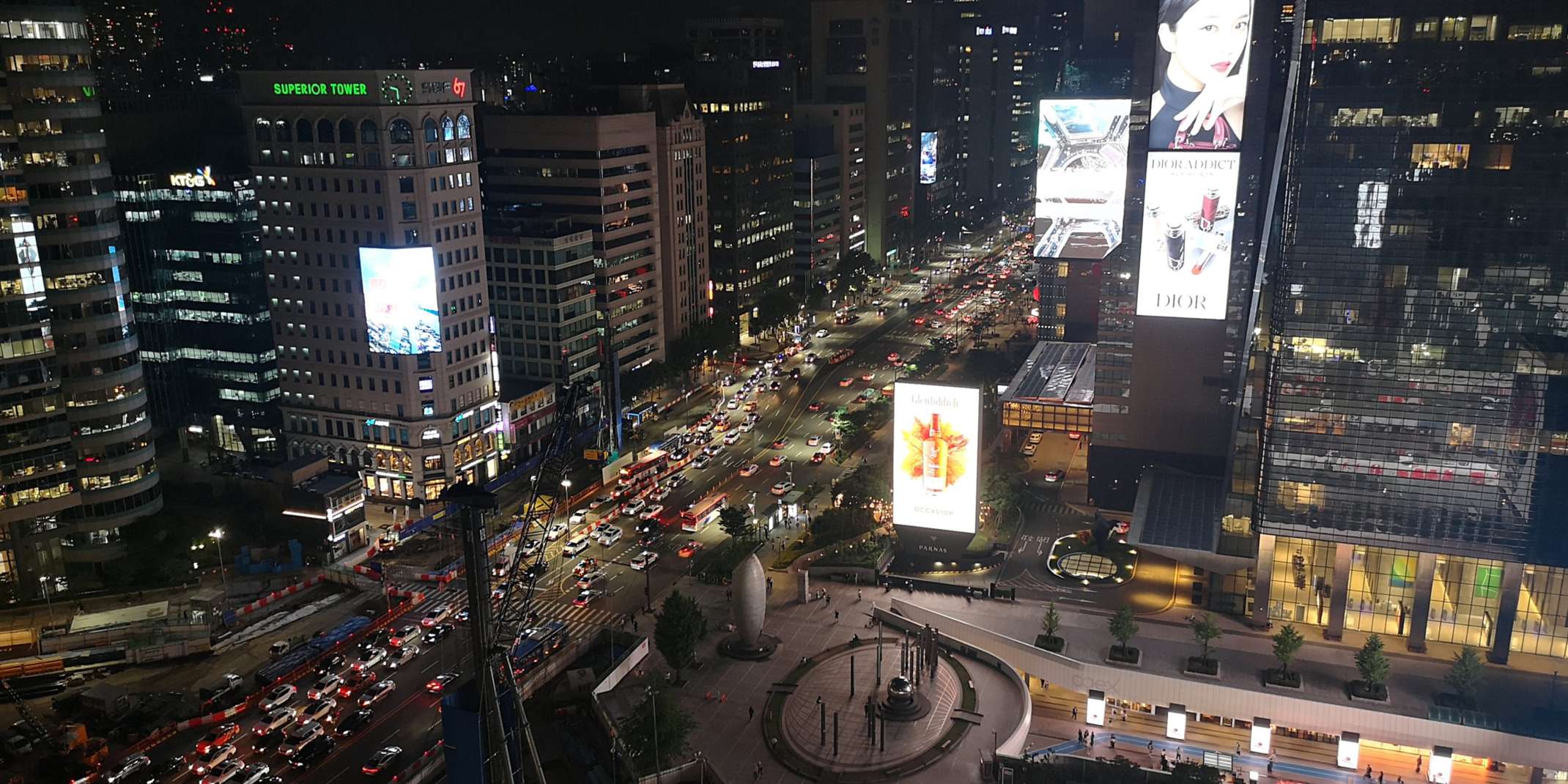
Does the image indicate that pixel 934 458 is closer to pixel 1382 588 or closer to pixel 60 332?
pixel 1382 588

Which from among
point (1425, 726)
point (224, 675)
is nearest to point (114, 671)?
point (224, 675)

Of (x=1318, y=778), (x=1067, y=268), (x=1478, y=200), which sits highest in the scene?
(x=1478, y=200)

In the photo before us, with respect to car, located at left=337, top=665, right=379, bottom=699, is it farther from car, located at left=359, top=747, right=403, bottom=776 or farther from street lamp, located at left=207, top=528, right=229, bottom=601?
street lamp, located at left=207, top=528, right=229, bottom=601

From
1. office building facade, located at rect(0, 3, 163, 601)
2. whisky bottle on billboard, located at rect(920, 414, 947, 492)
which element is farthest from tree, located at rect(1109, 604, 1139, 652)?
office building facade, located at rect(0, 3, 163, 601)

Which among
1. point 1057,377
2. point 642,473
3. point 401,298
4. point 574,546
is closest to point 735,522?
point 574,546

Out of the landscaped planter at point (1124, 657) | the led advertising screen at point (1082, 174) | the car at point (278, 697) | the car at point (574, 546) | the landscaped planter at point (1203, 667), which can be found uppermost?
the led advertising screen at point (1082, 174)

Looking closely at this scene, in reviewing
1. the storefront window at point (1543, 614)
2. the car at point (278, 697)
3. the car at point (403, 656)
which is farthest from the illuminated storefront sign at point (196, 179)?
the storefront window at point (1543, 614)

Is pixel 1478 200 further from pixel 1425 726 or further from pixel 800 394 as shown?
pixel 800 394

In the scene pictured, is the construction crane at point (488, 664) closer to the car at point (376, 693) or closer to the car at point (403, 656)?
the car at point (376, 693)
